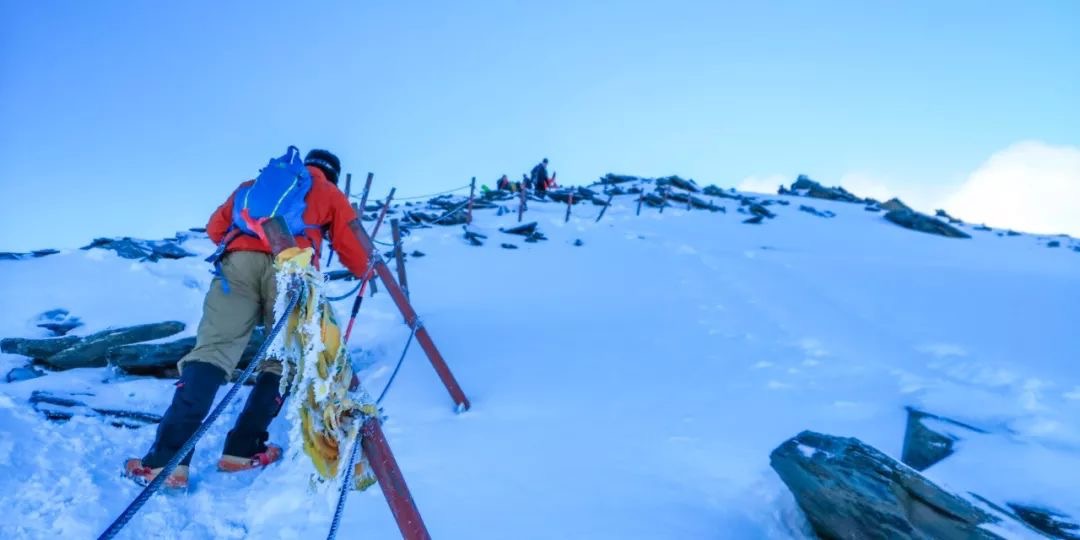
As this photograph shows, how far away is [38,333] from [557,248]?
383 inches

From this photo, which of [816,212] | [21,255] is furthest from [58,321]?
[816,212]

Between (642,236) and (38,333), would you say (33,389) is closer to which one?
(38,333)

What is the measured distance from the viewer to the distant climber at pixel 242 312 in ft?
10.1

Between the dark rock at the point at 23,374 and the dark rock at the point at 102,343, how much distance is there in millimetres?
199

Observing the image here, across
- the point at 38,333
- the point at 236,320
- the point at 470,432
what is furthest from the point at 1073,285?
the point at 38,333

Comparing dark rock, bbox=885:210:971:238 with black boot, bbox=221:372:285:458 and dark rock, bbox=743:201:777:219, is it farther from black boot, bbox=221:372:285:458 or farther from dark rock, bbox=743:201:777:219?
black boot, bbox=221:372:285:458

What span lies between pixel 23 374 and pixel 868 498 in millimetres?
6992

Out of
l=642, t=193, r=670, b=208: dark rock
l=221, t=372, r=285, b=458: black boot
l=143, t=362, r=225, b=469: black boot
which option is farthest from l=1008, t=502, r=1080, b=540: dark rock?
l=642, t=193, r=670, b=208: dark rock

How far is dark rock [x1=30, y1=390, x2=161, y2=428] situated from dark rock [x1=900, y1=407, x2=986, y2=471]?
540 cm

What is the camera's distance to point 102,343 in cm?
573

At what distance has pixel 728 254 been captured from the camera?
12938 mm

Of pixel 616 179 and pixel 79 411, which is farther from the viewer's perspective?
pixel 616 179

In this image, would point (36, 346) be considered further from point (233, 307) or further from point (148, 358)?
point (233, 307)

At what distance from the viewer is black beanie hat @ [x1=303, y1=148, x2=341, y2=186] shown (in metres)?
3.89
